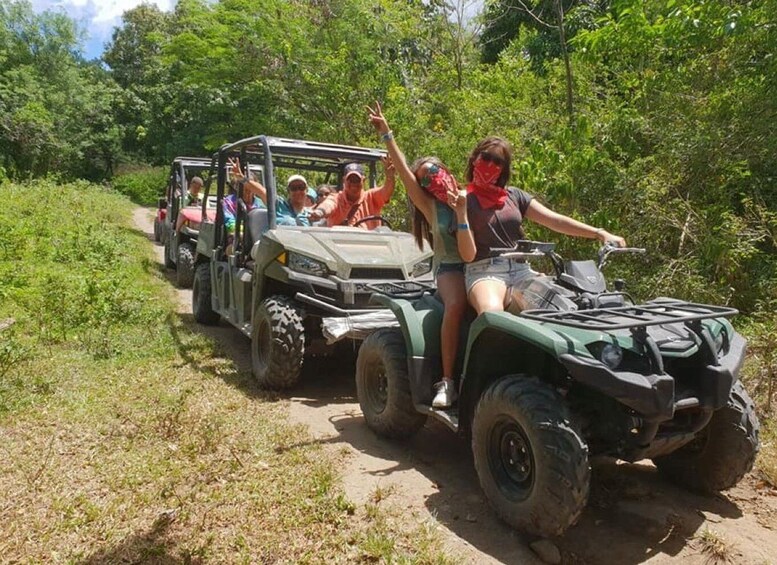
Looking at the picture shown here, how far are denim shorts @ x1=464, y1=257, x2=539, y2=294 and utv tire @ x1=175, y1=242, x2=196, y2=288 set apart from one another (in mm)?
7763

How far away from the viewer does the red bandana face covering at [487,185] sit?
3.86 meters

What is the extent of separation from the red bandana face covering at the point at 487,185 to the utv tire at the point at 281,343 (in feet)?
6.47

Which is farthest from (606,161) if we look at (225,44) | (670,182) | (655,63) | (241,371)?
(225,44)

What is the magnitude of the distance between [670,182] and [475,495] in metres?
5.12

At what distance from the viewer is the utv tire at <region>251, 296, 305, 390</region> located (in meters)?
5.14

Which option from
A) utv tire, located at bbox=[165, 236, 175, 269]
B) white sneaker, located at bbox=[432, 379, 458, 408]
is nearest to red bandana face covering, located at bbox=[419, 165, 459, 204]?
white sneaker, located at bbox=[432, 379, 458, 408]

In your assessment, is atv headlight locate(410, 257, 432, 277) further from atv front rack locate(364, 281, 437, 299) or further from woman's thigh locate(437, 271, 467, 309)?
woman's thigh locate(437, 271, 467, 309)

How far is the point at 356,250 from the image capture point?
556cm

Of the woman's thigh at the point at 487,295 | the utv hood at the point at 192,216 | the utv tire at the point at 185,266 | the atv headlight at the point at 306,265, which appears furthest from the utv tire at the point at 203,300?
the woman's thigh at the point at 487,295

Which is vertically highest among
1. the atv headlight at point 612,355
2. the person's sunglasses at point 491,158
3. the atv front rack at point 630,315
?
Result: the person's sunglasses at point 491,158

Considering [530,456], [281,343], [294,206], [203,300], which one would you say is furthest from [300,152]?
[530,456]

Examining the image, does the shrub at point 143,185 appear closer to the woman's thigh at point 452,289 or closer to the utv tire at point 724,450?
the woman's thigh at point 452,289

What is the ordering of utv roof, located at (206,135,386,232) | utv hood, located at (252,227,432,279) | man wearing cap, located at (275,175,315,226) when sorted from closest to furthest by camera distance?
utv hood, located at (252,227,432,279) → utv roof, located at (206,135,386,232) → man wearing cap, located at (275,175,315,226)

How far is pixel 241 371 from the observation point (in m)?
5.99
